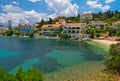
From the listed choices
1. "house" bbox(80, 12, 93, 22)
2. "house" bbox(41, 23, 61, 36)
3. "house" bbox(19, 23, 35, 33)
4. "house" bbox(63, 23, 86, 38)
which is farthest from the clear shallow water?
"house" bbox(80, 12, 93, 22)

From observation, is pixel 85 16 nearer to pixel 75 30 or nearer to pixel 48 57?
pixel 75 30

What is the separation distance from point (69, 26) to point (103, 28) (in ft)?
52.8

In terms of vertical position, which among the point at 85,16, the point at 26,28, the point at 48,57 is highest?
the point at 85,16

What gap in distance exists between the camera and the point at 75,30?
298ft

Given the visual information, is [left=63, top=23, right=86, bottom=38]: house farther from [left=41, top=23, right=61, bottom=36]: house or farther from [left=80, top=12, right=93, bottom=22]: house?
[left=80, top=12, right=93, bottom=22]: house

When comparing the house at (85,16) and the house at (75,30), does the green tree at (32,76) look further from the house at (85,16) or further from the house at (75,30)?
the house at (85,16)

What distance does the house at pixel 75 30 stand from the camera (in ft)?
291

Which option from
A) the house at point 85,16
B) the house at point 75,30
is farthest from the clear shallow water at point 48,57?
the house at point 85,16

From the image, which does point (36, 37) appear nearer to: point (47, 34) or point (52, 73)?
point (47, 34)

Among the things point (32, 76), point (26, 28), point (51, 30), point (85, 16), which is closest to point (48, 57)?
point (32, 76)

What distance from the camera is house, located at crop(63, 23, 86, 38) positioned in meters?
88.8

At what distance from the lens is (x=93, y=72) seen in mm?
23188

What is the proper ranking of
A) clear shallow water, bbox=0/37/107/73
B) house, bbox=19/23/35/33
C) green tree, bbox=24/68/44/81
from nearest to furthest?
green tree, bbox=24/68/44/81, clear shallow water, bbox=0/37/107/73, house, bbox=19/23/35/33

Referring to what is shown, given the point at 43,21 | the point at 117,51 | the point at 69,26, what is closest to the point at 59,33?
the point at 69,26
